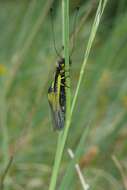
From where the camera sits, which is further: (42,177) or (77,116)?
(77,116)

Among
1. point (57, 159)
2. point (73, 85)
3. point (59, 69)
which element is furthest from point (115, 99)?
point (57, 159)

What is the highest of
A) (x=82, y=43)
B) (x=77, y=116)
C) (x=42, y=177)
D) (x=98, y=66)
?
(x=82, y=43)

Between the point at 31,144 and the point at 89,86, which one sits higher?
the point at 89,86

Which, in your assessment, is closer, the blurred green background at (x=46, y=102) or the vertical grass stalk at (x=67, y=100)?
the vertical grass stalk at (x=67, y=100)

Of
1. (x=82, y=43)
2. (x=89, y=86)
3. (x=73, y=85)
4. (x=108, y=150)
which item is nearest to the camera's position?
(x=108, y=150)

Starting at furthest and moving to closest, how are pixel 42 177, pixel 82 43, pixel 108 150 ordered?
pixel 82 43 → pixel 108 150 → pixel 42 177

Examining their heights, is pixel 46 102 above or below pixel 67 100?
above

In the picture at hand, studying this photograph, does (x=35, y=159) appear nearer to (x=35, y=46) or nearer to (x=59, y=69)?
(x=35, y=46)

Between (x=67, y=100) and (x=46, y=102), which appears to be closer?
(x=67, y=100)
